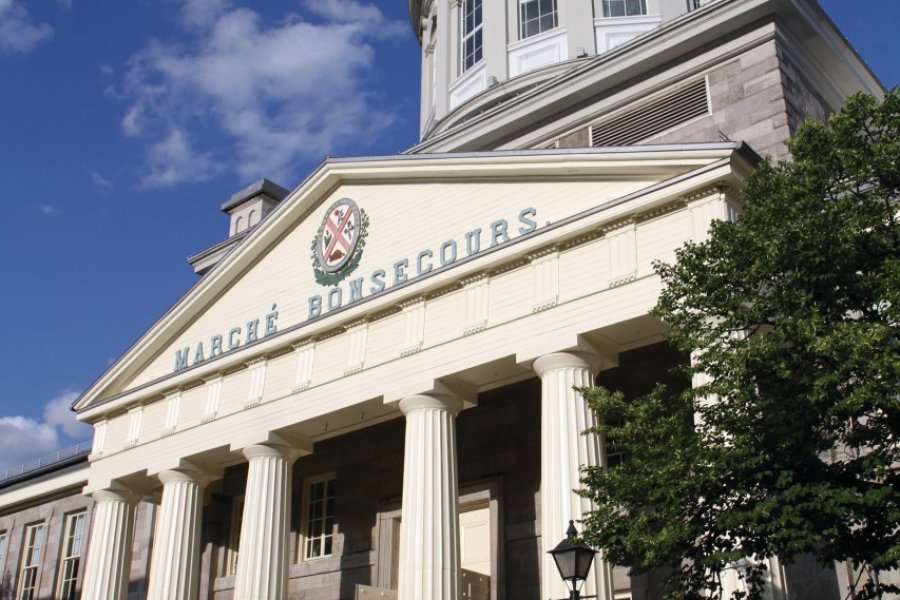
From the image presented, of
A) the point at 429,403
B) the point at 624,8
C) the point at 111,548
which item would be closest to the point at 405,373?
the point at 429,403

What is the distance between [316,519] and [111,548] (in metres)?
4.92

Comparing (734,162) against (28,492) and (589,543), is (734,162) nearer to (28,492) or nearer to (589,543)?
(589,543)

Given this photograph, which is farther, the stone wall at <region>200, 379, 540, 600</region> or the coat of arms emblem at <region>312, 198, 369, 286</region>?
the coat of arms emblem at <region>312, 198, 369, 286</region>

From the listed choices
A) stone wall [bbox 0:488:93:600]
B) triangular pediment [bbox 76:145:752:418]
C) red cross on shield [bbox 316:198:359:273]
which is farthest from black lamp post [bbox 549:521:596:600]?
stone wall [bbox 0:488:93:600]

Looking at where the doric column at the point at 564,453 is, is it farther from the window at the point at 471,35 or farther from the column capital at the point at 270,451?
the window at the point at 471,35

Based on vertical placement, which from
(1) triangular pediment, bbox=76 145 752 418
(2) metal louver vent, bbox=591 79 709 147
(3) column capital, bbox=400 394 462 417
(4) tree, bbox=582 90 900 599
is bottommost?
(4) tree, bbox=582 90 900 599

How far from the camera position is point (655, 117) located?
89.9 ft

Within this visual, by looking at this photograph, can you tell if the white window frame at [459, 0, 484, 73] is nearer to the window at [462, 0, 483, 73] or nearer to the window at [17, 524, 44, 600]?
the window at [462, 0, 483, 73]

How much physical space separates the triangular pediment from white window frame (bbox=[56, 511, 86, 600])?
753cm

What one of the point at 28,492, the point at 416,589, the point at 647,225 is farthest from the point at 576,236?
the point at 28,492

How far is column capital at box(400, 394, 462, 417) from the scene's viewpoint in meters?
22.1

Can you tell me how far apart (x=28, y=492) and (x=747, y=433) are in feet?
96.4

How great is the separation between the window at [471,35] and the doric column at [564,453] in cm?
2188

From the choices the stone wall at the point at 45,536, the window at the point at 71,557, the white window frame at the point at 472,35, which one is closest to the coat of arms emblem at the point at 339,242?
the stone wall at the point at 45,536
